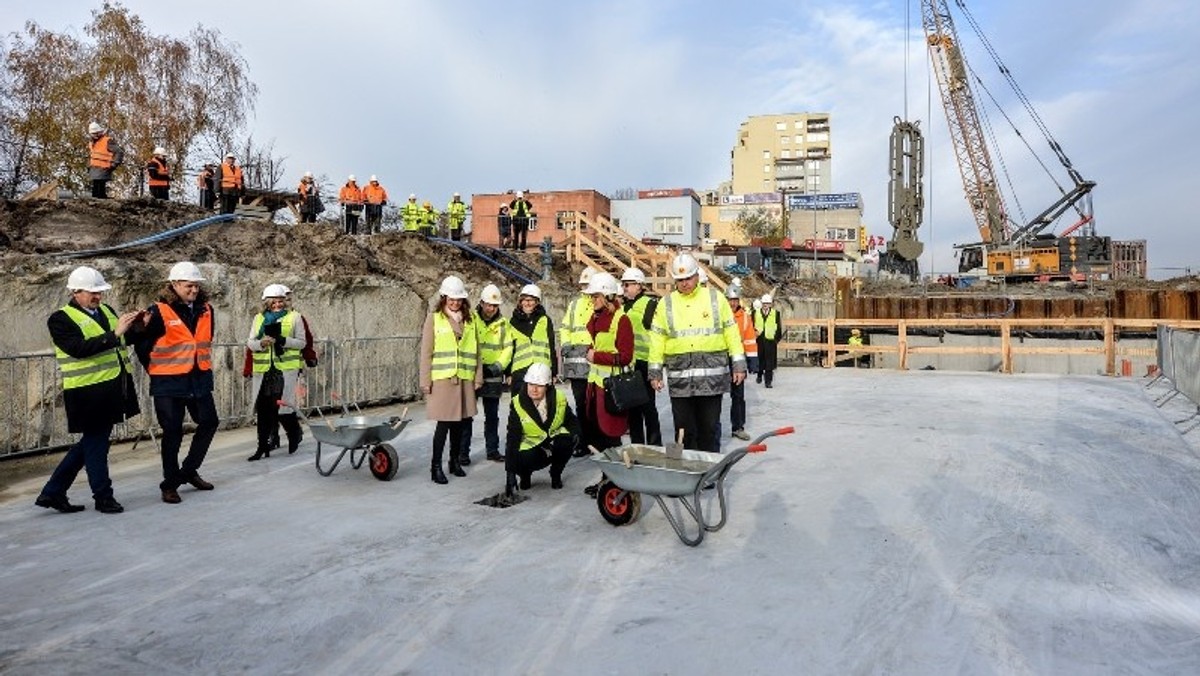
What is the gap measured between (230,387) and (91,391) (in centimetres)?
437

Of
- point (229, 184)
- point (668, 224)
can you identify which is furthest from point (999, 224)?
point (229, 184)

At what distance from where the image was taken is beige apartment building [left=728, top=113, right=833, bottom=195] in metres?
103

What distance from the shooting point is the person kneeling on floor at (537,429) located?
17.6 feet


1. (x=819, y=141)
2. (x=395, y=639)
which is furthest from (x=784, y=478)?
(x=819, y=141)

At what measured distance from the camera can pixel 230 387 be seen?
9188 millimetres

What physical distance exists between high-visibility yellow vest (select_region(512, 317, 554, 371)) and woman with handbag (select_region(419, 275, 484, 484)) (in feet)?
1.22

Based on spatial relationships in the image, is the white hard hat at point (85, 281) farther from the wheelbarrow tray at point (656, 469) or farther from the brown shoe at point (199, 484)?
the wheelbarrow tray at point (656, 469)

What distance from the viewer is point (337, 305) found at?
11141 mm

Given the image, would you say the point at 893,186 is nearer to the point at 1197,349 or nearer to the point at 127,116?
the point at 1197,349

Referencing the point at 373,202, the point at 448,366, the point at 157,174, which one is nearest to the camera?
the point at 448,366

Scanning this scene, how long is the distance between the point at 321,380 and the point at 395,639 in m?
7.85

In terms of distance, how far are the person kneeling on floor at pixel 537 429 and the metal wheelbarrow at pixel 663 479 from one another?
78 centimetres

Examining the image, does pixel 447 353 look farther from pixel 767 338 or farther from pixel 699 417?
pixel 767 338

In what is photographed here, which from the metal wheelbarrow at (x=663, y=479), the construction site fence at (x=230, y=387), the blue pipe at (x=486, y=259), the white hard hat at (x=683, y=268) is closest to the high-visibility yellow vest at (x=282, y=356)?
the construction site fence at (x=230, y=387)
